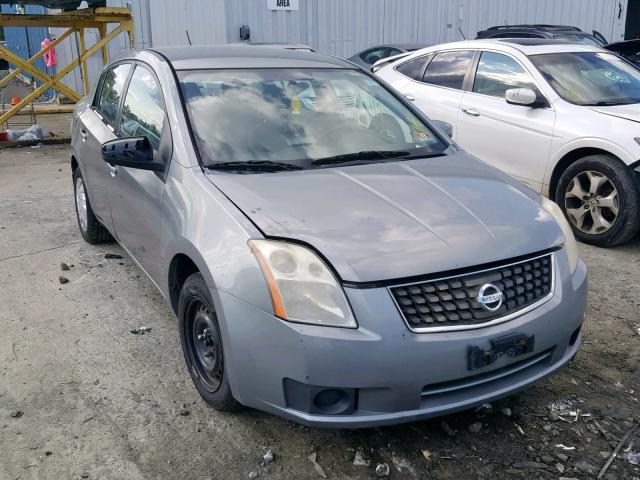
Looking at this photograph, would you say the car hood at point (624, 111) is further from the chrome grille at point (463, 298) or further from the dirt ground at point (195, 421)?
the chrome grille at point (463, 298)

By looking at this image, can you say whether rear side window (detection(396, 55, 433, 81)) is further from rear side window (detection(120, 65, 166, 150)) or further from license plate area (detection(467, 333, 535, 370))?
license plate area (detection(467, 333, 535, 370))

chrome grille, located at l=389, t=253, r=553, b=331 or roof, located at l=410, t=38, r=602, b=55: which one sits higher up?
roof, located at l=410, t=38, r=602, b=55

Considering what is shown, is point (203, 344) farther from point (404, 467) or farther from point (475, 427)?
point (475, 427)

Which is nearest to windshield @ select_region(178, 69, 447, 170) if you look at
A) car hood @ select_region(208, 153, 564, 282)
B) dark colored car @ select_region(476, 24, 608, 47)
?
car hood @ select_region(208, 153, 564, 282)

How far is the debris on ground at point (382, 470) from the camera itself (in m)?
2.57

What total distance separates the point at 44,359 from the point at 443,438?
2.20 metres

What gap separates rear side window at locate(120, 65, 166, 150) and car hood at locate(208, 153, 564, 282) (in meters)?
0.71

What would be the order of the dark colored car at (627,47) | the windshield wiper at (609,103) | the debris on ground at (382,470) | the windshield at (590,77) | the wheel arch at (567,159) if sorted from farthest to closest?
the dark colored car at (627,47) < the windshield at (590,77) < the windshield wiper at (609,103) < the wheel arch at (567,159) < the debris on ground at (382,470)

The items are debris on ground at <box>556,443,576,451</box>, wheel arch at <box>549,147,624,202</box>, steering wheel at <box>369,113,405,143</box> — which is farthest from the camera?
wheel arch at <box>549,147,624,202</box>

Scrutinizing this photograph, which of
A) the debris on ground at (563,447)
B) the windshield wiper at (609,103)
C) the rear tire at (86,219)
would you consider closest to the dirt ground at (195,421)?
the debris on ground at (563,447)

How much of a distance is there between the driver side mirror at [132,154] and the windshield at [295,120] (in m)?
0.28

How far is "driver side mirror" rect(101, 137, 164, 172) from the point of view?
3252mm

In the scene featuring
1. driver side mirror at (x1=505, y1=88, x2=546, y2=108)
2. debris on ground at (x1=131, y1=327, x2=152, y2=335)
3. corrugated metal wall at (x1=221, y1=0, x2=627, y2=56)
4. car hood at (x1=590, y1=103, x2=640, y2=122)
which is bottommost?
debris on ground at (x1=131, y1=327, x2=152, y2=335)

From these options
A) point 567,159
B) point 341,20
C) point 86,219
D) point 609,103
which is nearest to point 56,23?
point 341,20
